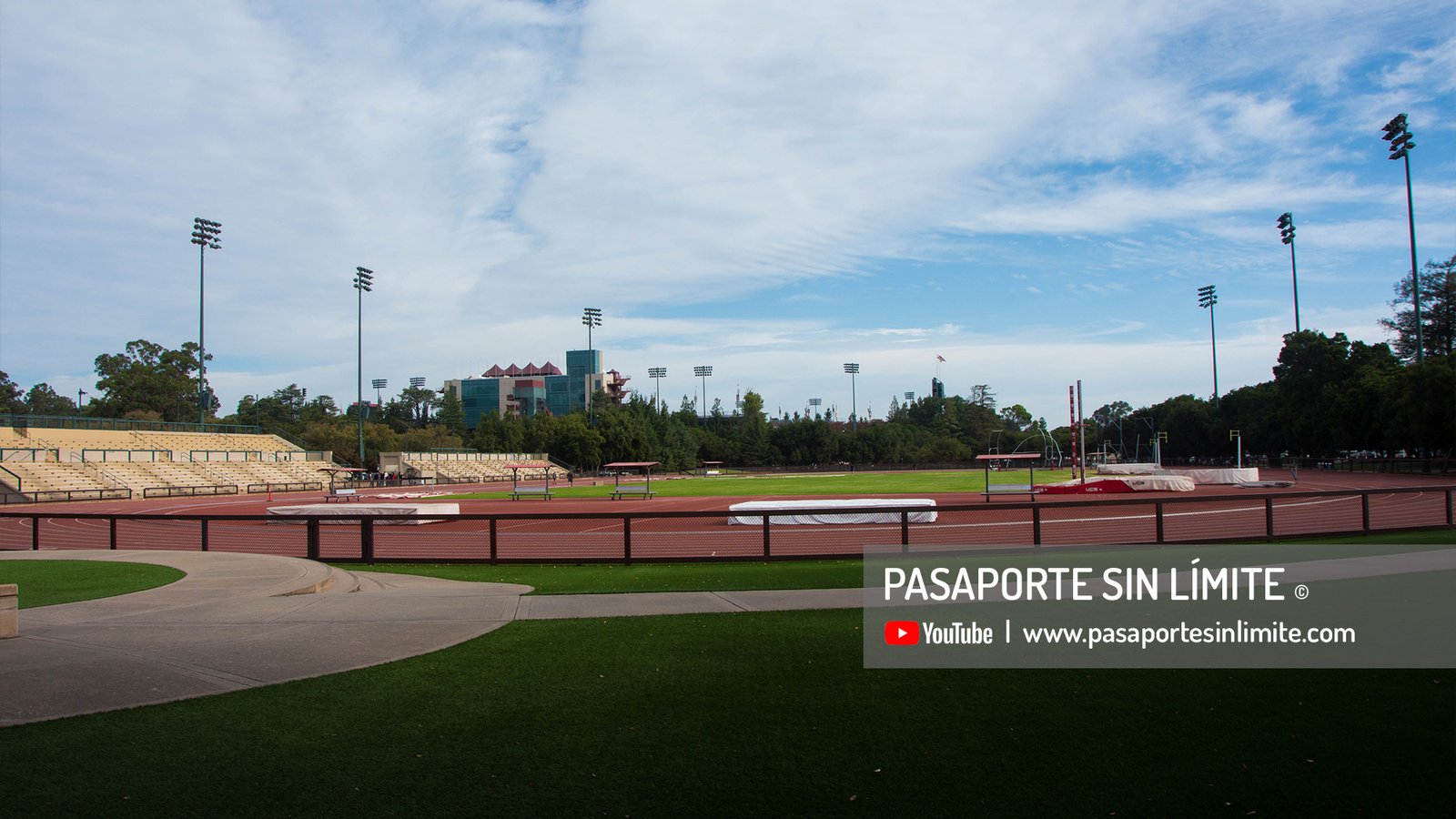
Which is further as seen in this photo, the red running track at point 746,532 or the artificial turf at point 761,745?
the red running track at point 746,532

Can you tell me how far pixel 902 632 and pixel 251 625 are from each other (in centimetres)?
698

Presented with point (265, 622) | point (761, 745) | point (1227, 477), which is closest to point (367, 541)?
point (265, 622)

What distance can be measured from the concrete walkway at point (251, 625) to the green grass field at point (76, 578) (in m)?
0.43

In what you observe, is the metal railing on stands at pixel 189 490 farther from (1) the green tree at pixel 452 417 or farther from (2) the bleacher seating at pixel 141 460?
(1) the green tree at pixel 452 417

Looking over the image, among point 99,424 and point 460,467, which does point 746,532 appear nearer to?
point 99,424

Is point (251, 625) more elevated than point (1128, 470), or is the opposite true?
point (251, 625)

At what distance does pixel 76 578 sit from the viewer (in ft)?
45.2

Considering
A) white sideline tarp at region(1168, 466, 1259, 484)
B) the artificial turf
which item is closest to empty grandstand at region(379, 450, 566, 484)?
white sideline tarp at region(1168, 466, 1259, 484)

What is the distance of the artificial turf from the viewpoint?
16.2 ft

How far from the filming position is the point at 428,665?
8047 mm

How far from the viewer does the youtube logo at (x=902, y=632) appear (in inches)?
345

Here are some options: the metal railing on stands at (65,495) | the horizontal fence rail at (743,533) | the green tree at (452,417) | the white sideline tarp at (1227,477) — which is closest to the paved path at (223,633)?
the horizontal fence rail at (743,533)

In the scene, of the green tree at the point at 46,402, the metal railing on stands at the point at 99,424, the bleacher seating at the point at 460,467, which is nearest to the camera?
the metal railing on stands at the point at 99,424

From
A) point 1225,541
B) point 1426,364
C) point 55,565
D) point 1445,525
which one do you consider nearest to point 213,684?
point 55,565
